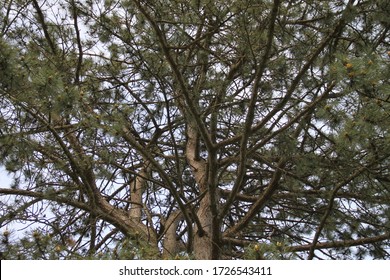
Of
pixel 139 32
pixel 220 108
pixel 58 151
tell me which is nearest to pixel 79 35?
pixel 139 32

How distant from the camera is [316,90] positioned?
4785 millimetres

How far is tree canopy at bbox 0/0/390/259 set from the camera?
3912mm

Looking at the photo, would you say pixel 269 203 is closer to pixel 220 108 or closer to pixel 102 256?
pixel 220 108

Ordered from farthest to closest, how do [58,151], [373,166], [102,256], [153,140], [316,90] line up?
[153,140] → [58,151] → [316,90] → [373,166] → [102,256]

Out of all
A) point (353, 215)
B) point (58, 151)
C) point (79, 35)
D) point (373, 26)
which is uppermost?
point (79, 35)

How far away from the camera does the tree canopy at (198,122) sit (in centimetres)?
391

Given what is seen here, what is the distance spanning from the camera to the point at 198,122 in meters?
4.18

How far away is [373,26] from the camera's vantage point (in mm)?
4434

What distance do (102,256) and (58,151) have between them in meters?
1.68

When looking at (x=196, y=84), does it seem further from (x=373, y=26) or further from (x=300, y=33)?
(x=373, y=26)

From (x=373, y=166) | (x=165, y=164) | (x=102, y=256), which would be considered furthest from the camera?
(x=165, y=164)

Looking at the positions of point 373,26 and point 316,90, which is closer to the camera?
point 373,26

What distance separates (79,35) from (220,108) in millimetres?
1466

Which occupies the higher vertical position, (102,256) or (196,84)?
(196,84)
